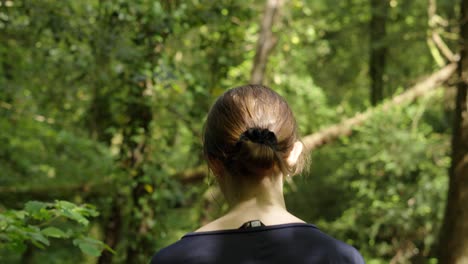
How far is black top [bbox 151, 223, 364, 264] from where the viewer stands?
60.7 inches

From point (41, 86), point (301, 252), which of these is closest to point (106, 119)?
point (41, 86)

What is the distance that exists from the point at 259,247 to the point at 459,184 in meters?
4.63

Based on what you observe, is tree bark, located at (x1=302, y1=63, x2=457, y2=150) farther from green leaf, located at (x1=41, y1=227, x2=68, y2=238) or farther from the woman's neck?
the woman's neck

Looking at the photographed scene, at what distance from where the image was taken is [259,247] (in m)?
1.55

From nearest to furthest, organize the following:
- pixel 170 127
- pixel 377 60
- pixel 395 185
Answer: pixel 170 127
pixel 395 185
pixel 377 60

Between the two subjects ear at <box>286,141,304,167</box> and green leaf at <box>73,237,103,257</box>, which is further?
green leaf at <box>73,237,103,257</box>

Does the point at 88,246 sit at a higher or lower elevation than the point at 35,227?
lower

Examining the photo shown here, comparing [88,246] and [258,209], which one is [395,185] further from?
[258,209]

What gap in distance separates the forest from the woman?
1.59 ft

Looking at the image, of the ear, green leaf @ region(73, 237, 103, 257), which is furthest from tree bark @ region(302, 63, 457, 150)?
the ear

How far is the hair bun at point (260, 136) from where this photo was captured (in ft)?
5.30

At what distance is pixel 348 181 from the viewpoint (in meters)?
11.7

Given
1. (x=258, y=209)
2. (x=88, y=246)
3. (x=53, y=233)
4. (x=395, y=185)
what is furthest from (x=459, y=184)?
(x=395, y=185)

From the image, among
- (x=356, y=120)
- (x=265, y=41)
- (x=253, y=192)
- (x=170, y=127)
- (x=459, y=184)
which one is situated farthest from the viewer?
(x=356, y=120)
